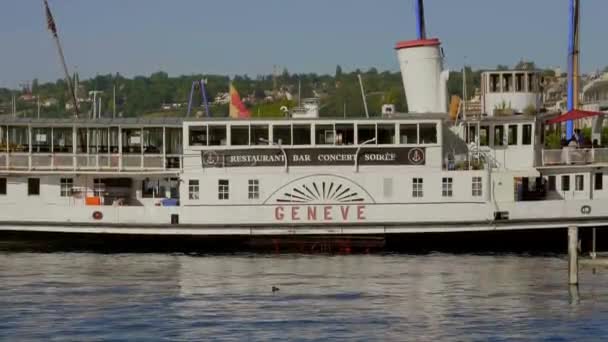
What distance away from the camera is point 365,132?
159ft

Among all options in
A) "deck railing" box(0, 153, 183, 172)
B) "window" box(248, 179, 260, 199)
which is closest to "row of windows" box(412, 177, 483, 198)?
"window" box(248, 179, 260, 199)

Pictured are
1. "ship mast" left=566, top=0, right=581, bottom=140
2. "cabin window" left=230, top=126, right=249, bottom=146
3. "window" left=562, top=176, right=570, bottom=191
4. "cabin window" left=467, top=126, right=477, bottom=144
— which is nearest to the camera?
"cabin window" left=230, top=126, right=249, bottom=146

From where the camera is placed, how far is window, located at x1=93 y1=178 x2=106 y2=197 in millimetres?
50031

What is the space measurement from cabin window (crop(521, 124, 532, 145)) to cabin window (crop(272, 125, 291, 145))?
8.50 meters

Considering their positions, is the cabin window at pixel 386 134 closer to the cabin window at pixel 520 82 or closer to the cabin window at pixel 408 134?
the cabin window at pixel 408 134

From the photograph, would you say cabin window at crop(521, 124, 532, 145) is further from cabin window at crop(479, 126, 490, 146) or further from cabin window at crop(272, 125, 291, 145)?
cabin window at crop(272, 125, 291, 145)

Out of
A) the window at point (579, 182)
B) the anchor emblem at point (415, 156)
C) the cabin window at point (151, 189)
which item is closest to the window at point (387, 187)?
the anchor emblem at point (415, 156)

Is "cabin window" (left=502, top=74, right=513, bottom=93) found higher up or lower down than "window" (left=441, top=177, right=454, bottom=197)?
higher up

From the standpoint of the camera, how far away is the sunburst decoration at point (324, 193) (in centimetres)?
4781

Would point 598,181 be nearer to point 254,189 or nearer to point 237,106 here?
point 254,189

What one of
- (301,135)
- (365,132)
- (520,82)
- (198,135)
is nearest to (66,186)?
(198,135)

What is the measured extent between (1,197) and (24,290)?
11.2m

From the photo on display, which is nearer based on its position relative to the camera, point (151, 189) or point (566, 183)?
point (566, 183)

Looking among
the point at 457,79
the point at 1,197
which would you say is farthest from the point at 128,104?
the point at 1,197
